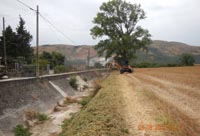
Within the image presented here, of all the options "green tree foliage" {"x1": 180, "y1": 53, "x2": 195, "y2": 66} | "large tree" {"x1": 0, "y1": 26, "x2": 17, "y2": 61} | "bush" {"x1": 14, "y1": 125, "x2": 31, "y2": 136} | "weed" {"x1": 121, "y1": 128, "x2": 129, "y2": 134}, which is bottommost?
"bush" {"x1": 14, "y1": 125, "x2": 31, "y2": 136}

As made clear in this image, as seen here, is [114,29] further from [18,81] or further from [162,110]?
[162,110]

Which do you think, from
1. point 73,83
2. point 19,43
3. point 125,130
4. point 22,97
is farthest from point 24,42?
point 125,130

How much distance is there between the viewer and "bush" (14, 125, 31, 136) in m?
10.4

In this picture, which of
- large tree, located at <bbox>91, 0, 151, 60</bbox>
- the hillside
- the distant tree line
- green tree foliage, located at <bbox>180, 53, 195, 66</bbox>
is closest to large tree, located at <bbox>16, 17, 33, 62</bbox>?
the distant tree line

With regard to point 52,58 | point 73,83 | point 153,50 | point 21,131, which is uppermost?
point 153,50

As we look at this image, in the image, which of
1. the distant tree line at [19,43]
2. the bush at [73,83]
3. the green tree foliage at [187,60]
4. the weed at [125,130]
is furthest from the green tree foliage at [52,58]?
the weed at [125,130]

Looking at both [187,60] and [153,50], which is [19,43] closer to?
[187,60]

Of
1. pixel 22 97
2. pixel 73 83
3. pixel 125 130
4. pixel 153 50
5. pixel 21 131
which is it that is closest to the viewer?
pixel 125 130

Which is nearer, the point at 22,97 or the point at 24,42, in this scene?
the point at 22,97

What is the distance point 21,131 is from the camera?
1062 cm

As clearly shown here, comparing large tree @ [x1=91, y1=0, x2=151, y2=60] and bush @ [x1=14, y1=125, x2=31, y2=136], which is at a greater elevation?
large tree @ [x1=91, y1=0, x2=151, y2=60]

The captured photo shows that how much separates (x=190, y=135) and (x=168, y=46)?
159742 mm

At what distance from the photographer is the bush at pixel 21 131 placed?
1037 centimetres

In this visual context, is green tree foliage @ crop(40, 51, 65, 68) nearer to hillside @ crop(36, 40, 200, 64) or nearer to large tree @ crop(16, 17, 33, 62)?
large tree @ crop(16, 17, 33, 62)
